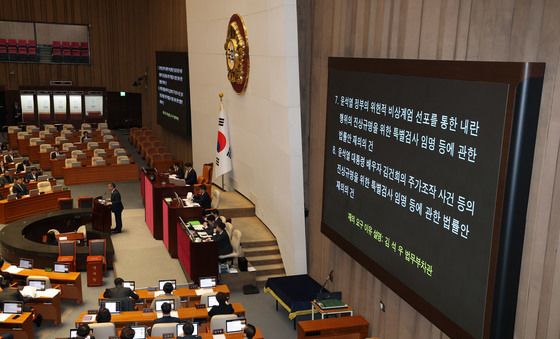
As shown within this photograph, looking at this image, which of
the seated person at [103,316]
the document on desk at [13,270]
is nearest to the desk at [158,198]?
the document on desk at [13,270]

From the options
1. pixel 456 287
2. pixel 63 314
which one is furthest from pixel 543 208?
pixel 63 314

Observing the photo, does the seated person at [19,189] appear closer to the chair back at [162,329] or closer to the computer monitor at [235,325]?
the chair back at [162,329]

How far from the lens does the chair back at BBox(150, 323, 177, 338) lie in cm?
796

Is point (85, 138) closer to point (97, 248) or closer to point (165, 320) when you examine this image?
point (97, 248)

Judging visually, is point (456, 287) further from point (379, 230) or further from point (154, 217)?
point (154, 217)

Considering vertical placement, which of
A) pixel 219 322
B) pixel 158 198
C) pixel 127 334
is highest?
pixel 158 198

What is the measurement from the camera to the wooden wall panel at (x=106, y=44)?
2583cm

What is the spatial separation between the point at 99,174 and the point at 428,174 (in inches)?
585

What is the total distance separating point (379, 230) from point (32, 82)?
2327cm

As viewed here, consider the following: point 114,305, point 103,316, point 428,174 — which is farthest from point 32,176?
point 428,174

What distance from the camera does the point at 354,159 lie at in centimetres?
832

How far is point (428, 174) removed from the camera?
643 centimetres

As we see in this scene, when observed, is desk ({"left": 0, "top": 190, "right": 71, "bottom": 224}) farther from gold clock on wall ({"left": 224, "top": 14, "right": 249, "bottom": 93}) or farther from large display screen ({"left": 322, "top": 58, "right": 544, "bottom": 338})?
large display screen ({"left": 322, "top": 58, "right": 544, "bottom": 338})

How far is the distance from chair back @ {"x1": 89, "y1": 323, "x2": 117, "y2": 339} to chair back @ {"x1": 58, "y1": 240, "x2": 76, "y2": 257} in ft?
14.1
